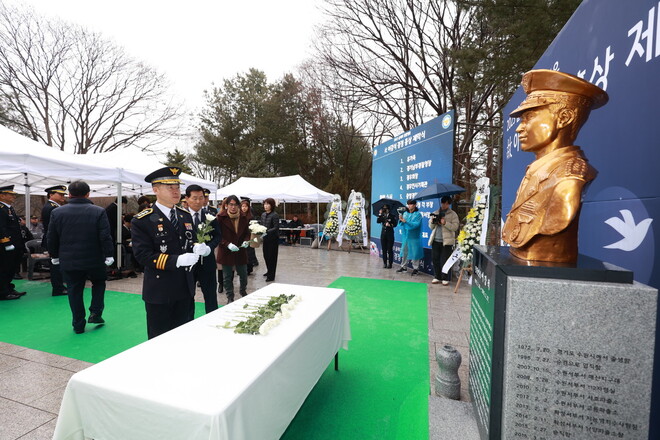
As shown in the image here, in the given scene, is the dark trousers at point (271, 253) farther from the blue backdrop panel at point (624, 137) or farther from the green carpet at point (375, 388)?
the blue backdrop panel at point (624, 137)

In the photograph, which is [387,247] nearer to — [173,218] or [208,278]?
[208,278]

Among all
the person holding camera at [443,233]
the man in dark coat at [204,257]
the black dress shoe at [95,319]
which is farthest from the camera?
the person holding camera at [443,233]

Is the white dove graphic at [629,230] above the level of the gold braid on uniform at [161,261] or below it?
above

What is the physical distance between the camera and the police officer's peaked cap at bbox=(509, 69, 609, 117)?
162 centimetres

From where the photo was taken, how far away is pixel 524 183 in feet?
6.04

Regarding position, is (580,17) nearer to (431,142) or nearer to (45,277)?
(431,142)

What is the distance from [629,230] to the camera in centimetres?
207

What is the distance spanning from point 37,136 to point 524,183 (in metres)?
21.3

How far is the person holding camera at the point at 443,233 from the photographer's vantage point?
20.0ft

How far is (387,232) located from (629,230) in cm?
636

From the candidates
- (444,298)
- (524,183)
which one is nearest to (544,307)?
(524,183)

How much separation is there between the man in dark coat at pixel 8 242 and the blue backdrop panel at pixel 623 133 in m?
7.52

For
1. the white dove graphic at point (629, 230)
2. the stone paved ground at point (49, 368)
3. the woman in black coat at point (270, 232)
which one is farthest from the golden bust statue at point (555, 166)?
the woman in black coat at point (270, 232)

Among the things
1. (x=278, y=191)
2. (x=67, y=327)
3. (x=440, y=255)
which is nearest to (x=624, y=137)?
(x=440, y=255)
